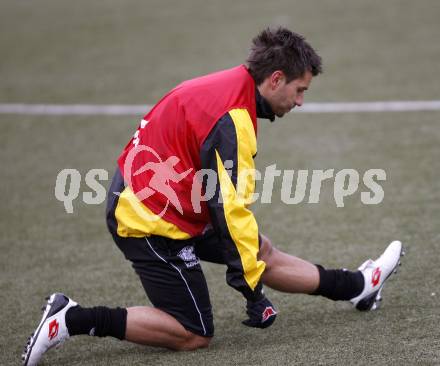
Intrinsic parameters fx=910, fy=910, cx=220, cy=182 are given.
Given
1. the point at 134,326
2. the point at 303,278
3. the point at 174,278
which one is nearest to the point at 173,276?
the point at 174,278

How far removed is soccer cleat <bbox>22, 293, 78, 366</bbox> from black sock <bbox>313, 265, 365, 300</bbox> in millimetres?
1215

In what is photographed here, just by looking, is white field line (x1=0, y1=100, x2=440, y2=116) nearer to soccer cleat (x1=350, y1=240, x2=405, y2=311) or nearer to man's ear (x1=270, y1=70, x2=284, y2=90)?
soccer cleat (x1=350, y1=240, x2=405, y2=311)

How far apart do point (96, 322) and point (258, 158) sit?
11.6 feet

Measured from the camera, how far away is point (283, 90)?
3.89 meters

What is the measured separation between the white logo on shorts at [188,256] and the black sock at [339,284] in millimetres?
665

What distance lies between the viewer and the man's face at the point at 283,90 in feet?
12.7

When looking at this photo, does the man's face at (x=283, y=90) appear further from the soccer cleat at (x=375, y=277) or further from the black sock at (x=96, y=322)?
the black sock at (x=96, y=322)

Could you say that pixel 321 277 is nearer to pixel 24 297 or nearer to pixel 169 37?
pixel 24 297

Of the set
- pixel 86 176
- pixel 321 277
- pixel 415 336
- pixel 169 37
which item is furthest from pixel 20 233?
pixel 169 37

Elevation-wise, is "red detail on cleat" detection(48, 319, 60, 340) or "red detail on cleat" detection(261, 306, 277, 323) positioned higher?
"red detail on cleat" detection(261, 306, 277, 323)

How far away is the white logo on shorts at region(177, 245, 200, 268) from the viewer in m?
4.08

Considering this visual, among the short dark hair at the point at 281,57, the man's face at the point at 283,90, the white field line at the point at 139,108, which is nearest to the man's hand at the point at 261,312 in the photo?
the man's face at the point at 283,90

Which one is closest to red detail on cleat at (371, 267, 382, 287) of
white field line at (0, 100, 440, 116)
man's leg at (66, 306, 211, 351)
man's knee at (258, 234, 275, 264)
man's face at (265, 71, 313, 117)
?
man's knee at (258, 234, 275, 264)

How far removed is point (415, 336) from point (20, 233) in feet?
9.96
